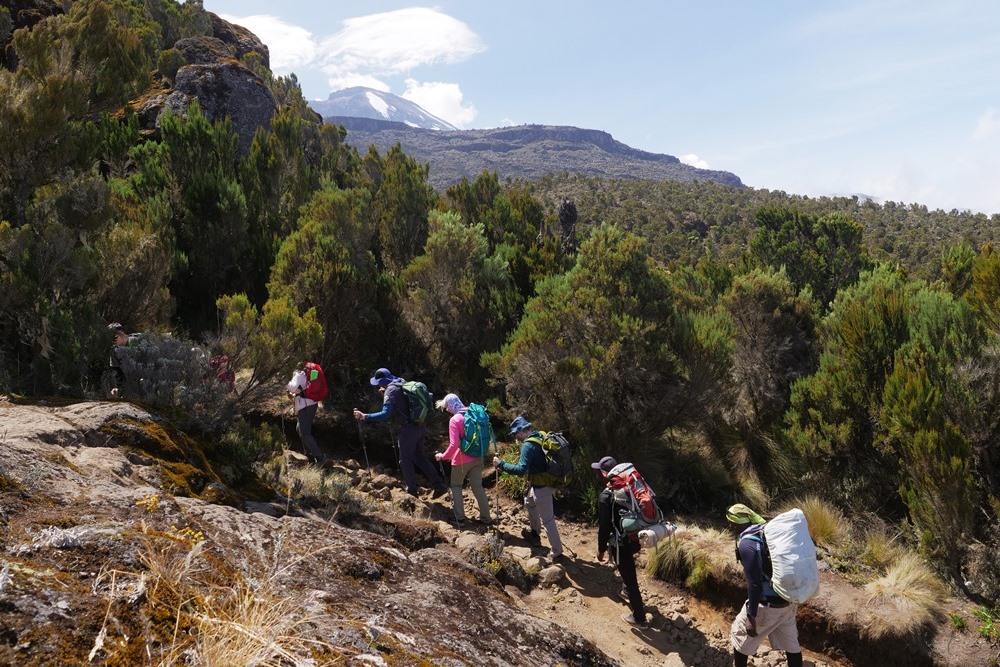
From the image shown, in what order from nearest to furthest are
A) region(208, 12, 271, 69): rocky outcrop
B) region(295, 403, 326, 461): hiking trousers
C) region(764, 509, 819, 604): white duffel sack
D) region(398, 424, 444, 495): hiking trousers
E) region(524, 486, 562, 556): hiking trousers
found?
1. region(764, 509, 819, 604): white duffel sack
2. region(524, 486, 562, 556): hiking trousers
3. region(398, 424, 444, 495): hiking trousers
4. region(295, 403, 326, 461): hiking trousers
5. region(208, 12, 271, 69): rocky outcrop

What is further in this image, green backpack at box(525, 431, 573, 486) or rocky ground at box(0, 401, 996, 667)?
green backpack at box(525, 431, 573, 486)

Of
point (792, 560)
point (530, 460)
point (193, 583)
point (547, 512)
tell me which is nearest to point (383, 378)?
point (530, 460)

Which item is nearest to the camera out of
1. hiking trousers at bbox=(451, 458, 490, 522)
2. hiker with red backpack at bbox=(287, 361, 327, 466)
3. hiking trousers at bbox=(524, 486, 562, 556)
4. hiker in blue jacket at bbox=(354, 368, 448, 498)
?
hiking trousers at bbox=(524, 486, 562, 556)

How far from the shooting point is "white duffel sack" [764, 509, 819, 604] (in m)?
4.25

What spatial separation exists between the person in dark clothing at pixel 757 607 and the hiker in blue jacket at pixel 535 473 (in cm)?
204

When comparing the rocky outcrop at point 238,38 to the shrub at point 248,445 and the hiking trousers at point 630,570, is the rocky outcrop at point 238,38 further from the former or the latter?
the hiking trousers at point 630,570

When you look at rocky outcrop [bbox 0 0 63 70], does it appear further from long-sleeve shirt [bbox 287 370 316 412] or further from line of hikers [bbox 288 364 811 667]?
line of hikers [bbox 288 364 811 667]

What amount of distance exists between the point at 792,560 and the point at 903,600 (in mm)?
2529

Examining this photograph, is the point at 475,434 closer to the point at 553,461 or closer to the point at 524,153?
the point at 553,461

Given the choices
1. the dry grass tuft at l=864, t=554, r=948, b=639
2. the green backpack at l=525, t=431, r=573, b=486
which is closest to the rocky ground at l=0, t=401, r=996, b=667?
the dry grass tuft at l=864, t=554, r=948, b=639

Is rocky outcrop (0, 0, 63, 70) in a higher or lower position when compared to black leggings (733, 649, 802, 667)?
higher

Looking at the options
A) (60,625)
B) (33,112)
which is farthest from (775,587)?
(33,112)

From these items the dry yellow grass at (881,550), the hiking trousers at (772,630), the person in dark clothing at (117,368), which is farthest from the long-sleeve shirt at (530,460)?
the person in dark clothing at (117,368)

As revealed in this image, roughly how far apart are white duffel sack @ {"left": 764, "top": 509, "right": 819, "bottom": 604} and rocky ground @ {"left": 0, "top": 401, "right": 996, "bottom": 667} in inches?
58.2
